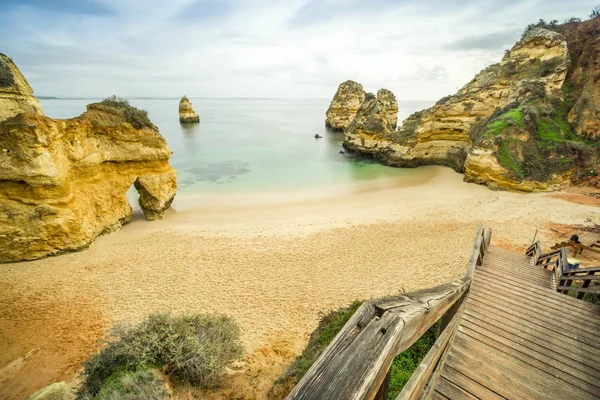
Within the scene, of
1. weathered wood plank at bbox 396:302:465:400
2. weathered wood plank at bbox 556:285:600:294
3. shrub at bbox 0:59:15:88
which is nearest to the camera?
weathered wood plank at bbox 396:302:465:400

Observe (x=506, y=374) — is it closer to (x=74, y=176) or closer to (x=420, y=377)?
(x=420, y=377)

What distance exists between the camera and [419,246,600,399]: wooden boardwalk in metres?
2.75

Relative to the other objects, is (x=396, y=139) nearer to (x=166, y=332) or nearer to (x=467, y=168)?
(x=467, y=168)

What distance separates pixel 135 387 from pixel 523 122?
96.7ft

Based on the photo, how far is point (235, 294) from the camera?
9648 millimetres

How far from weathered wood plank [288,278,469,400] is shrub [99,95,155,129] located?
17838 millimetres

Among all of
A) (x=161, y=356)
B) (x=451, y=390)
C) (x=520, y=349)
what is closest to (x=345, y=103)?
(x=161, y=356)

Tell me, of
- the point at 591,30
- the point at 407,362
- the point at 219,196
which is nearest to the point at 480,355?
the point at 407,362

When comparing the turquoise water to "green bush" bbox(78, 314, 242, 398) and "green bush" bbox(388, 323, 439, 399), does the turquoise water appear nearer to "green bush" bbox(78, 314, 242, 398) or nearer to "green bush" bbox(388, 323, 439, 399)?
"green bush" bbox(78, 314, 242, 398)

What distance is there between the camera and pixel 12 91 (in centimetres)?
1263

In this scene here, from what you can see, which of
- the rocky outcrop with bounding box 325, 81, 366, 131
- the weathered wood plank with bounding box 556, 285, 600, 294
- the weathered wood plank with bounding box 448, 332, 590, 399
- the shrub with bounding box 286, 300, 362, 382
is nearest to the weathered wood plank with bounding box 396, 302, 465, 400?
the weathered wood plank with bounding box 448, 332, 590, 399

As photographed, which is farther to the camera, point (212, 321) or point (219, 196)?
point (219, 196)

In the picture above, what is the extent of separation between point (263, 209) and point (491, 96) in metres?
26.4

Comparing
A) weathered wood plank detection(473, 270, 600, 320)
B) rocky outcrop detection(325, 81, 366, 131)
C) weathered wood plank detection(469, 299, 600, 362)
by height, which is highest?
rocky outcrop detection(325, 81, 366, 131)
